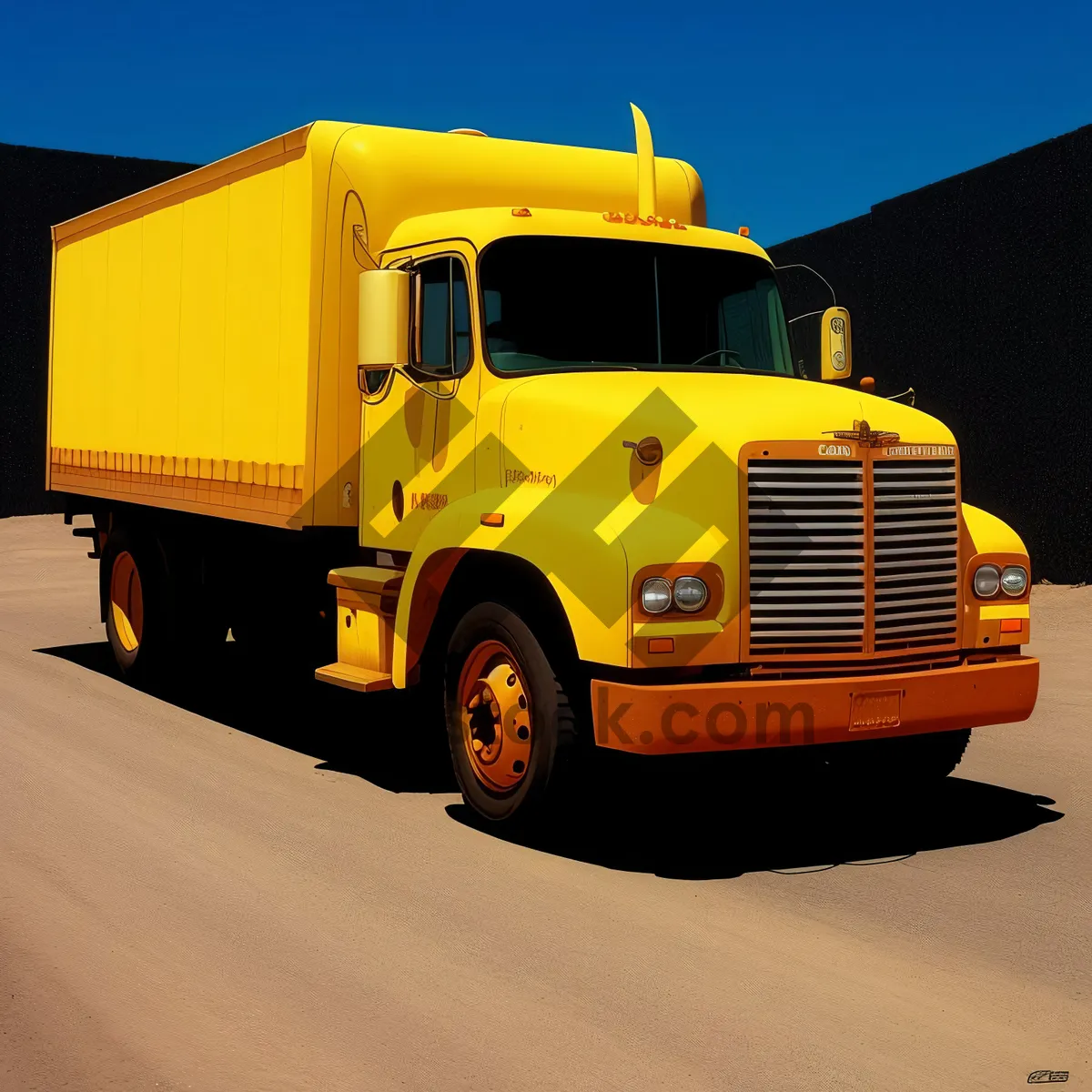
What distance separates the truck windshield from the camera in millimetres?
8312

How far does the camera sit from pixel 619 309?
28.0 feet

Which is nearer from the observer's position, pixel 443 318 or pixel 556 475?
pixel 556 475

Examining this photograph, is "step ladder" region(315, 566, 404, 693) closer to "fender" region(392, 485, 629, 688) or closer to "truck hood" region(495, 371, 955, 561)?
"fender" region(392, 485, 629, 688)

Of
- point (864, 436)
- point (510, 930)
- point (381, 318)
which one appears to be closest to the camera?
point (510, 930)

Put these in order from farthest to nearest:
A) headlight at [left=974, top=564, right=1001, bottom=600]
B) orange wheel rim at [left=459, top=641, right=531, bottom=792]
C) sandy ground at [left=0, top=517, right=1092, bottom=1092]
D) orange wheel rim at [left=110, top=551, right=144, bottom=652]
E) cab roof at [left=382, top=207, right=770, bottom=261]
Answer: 1. orange wheel rim at [left=110, top=551, right=144, bottom=652]
2. cab roof at [left=382, top=207, right=770, bottom=261]
3. headlight at [left=974, top=564, right=1001, bottom=600]
4. orange wheel rim at [left=459, top=641, right=531, bottom=792]
5. sandy ground at [left=0, top=517, right=1092, bottom=1092]

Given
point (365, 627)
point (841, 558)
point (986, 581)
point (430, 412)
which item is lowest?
point (365, 627)

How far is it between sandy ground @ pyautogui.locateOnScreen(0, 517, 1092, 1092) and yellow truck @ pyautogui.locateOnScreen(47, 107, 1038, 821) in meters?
0.60

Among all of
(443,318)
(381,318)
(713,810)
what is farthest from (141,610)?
(713,810)

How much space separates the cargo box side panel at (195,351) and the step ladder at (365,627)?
0.58 meters

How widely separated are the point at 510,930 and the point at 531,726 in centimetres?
151

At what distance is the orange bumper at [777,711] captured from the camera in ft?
22.3

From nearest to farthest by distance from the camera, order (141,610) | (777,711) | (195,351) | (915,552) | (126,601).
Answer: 1. (777,711)
2. (915,552)
3. (195,351)
4. (141,610)
5. (126,601)

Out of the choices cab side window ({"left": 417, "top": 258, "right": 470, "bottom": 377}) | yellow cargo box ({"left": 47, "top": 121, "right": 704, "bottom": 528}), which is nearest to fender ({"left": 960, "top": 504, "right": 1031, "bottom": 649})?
cab side window ({"left": 417, "top": 258, "right": 470, "bottom": 377})

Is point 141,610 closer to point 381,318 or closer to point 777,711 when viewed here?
point 381,318
